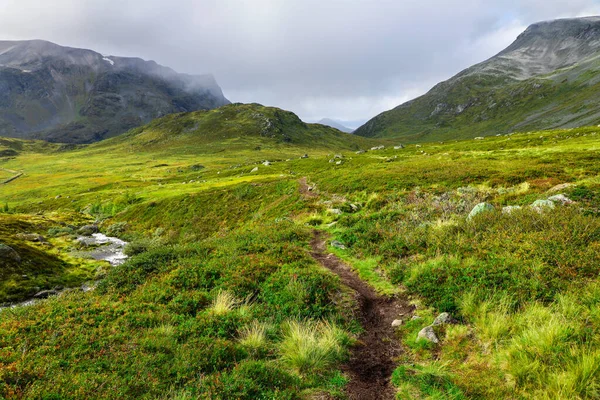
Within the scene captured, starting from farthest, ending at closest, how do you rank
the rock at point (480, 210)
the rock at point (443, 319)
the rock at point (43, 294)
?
the rock at point (43, 294)
the rock at point (480, 210)
the rock at point (443, 319)

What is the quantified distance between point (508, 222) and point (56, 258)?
36.5 meters

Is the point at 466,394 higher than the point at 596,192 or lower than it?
lower

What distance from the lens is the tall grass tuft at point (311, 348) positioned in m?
7.72

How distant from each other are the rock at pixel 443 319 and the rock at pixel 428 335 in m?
0.34

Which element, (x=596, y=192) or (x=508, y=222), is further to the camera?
(x=596, y=192)

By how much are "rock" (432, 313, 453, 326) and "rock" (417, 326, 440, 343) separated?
13.4 inches

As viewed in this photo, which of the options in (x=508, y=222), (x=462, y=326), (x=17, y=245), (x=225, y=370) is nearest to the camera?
(x=225, y=370)

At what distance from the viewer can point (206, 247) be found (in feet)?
59.3

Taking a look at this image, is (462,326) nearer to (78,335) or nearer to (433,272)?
(433,272)

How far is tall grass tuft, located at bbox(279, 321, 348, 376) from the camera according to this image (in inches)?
304

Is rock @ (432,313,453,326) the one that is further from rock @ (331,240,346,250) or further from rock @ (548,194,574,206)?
rock @ (548,194,574,206)

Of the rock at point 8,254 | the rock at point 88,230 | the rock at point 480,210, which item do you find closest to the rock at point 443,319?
the rock at point 480,210

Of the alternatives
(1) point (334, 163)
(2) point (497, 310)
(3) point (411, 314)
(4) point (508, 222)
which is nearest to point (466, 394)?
(2) point (497, 310)

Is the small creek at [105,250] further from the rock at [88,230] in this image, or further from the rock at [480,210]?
the rock at [480,210]
